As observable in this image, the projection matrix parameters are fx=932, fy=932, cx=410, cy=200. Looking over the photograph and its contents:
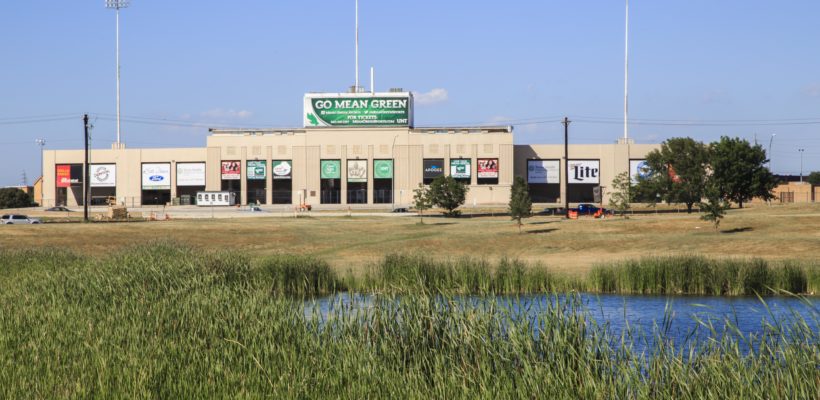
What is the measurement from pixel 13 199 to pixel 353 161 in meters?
54.5

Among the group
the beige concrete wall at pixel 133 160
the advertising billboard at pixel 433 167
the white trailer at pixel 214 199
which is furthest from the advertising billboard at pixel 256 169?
the advertising billboard at pixel 433 167

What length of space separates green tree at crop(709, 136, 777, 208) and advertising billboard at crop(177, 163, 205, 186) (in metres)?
77.5

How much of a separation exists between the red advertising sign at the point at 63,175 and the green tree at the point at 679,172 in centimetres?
9130

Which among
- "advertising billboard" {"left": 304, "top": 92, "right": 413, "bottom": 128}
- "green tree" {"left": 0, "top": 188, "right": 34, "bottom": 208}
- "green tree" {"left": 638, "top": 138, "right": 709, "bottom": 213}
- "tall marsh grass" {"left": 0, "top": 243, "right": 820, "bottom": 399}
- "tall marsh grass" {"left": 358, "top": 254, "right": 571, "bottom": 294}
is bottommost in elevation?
"tall marsh grass" {"left": 358, "top": 254, "right": 571, "bottom": 294}

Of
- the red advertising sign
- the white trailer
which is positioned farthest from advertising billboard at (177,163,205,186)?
the red advertising sign

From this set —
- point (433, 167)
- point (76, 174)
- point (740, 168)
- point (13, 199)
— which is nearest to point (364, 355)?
point (740, 168)

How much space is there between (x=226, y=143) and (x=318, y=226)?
6886 cm

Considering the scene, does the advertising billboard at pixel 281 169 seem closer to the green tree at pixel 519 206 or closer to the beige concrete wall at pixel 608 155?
the beige concrete wall at pixel 608 155

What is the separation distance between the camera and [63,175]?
14862cm

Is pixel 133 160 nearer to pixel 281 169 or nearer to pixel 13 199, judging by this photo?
pixel 13 199

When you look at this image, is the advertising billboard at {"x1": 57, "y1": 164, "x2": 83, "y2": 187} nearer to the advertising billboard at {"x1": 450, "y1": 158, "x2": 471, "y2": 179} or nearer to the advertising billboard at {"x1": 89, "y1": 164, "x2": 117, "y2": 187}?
the advertising billboard at {"x1": 89, "y1": 164, "x2": 117, "y2": 187}

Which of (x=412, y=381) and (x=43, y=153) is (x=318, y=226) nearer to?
(x=412, y=381)

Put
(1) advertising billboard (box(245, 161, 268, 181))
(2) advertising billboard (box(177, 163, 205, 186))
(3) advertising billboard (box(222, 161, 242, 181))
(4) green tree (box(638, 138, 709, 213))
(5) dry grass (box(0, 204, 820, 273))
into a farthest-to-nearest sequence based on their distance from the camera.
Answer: (2) advertising billboard (box(177, 163, 205, 186)) < (3) advertising billboard (box(222, 161, 242, 181)) < (1) advertising billboard (box(245, 161, 268, 181)) < (4) green tree (box(638, 138, 709, 213)) < (5) dry grass (box(0, 204, 820, 273))

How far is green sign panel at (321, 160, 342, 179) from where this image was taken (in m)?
139
